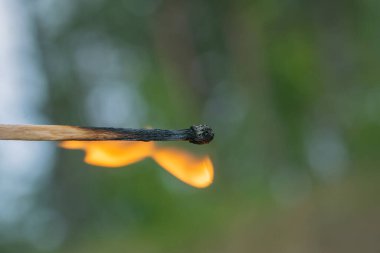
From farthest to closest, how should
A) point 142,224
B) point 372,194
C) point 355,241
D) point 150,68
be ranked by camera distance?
1. point 150,68
2. point 142,224
3. point 372,194
4. point 355,241

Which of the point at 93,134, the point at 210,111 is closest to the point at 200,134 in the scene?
the point at 93,134

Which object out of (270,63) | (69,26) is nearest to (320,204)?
(270,63)

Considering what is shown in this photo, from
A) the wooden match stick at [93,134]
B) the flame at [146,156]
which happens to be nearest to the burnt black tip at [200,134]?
the wooden match stick at [93,134]

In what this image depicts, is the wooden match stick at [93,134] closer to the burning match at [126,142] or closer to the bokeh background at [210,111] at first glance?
the burning match at [126,142]

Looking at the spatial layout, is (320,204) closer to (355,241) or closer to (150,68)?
(355,241)

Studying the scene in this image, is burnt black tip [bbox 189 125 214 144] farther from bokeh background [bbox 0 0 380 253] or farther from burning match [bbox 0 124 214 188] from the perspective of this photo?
bokeh background [bbox 0 0 380 253]
